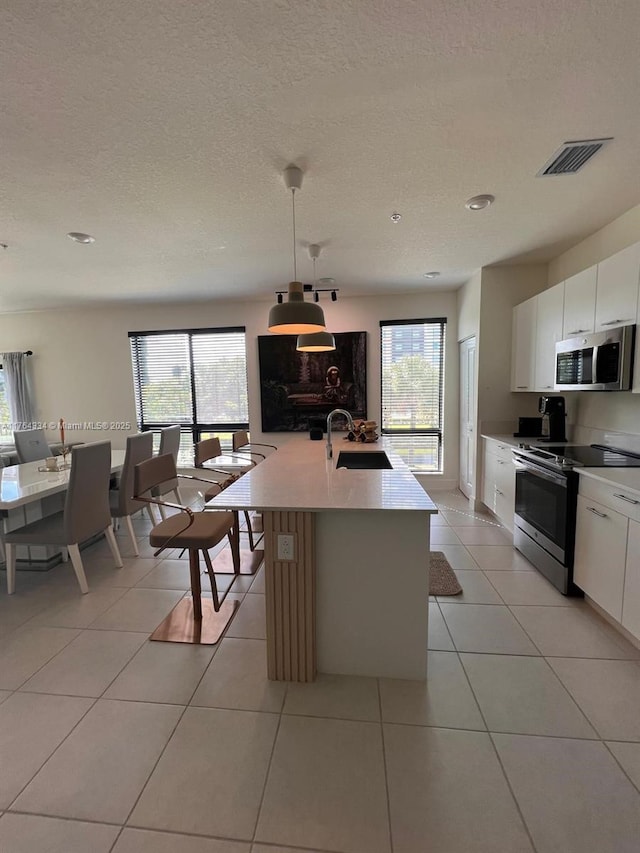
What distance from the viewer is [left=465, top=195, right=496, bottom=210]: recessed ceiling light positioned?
230 centimetres

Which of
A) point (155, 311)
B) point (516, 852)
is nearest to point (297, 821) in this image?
point (516, 852)

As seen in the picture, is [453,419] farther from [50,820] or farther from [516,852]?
[50,820]

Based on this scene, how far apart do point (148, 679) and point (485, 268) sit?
4.37 meters

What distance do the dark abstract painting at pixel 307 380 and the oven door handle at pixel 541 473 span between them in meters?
2.24

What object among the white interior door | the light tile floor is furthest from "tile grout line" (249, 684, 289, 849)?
the white interior door

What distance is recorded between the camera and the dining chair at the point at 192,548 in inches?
82.4

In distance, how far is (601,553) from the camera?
209cm

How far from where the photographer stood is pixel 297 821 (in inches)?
46.4

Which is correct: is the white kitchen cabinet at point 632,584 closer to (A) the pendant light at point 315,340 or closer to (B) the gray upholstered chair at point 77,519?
(A) the pendant light at point 315,340

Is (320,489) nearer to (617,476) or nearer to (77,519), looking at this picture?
(617,476)

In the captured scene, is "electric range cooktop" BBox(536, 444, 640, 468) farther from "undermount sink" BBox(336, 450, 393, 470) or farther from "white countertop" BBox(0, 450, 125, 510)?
"white countertop" BBox(0, 450, 125, 510)

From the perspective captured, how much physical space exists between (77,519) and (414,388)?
399 cm

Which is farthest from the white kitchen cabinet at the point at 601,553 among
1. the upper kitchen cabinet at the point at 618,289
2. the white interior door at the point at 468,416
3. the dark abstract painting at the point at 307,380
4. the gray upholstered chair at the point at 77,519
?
the gray upholstered chair at the point at 77,519

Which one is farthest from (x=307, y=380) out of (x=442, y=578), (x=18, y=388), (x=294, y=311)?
(x=18, y=388)
